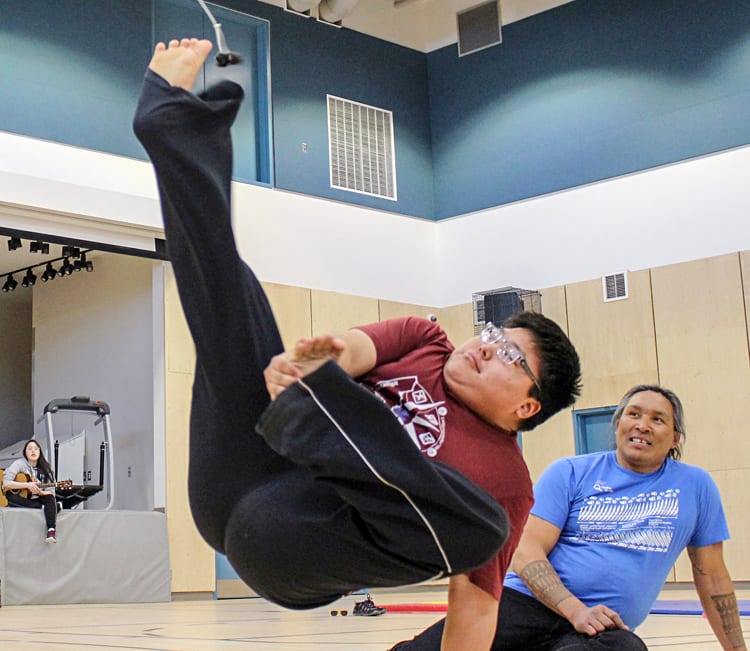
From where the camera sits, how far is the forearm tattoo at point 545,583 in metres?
3.23

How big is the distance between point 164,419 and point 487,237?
4838mm

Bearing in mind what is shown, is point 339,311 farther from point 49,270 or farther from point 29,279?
point 29,279

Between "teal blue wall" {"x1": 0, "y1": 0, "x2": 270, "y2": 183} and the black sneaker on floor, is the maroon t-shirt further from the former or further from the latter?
"teal blue wall" {"x1": 0, "y1": 0, "x2": 270, "y2": 183}

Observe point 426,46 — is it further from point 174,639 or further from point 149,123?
point 149,123

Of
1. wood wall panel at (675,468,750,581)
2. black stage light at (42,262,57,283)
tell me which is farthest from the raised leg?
black stage light at (42,262,57,283)

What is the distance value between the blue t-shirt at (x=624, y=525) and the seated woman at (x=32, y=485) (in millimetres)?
7780

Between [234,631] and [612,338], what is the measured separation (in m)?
7.60

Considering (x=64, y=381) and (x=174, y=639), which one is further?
(x=64, y=381)

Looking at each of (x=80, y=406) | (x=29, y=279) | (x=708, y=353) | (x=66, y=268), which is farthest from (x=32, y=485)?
(x=708, y=353)

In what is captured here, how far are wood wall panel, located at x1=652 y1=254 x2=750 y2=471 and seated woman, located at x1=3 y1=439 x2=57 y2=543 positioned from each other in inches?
265

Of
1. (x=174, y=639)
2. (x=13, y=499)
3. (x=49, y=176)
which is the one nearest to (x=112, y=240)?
(x=49, y=176)

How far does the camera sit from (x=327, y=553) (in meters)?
1.97

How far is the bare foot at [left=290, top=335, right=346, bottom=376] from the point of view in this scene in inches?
72.9

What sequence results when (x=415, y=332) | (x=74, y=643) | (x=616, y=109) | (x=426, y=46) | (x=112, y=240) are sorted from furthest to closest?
(x=426, y=46) < (x=616, y=109) < (x=112, y=240) < (x=74, y=643) < (x=415, y=332)
